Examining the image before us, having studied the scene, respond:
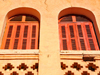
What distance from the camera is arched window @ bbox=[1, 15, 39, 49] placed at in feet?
19.7

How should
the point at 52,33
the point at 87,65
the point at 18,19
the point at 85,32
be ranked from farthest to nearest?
the point at 18,19 → the point at 85,32 → the point at 52,33 → the point at 87,65

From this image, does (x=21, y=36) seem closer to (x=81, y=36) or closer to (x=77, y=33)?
(x=77, y=33)

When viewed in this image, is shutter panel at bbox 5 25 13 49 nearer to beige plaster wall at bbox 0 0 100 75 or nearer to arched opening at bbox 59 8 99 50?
beige plaster wall at bbox 0 0 100 75

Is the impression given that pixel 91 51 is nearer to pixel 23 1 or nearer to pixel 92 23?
pixel 92 23

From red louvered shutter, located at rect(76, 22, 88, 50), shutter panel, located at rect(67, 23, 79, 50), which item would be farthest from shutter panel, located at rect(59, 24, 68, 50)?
red louvered shutter, located at rect(76, 22, 88, 50)

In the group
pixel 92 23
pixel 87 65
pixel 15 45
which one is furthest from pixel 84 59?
pixel 15 45

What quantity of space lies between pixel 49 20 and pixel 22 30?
125 cm

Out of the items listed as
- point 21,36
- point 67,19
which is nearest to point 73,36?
point 67,19

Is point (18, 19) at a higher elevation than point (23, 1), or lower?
lower

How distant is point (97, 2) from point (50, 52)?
375 cm

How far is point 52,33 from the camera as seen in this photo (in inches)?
234

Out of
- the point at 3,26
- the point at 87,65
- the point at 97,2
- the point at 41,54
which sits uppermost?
the point at 97,2

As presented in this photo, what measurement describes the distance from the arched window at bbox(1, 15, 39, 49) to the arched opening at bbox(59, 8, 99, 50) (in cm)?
116

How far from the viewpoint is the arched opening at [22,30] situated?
602cm
